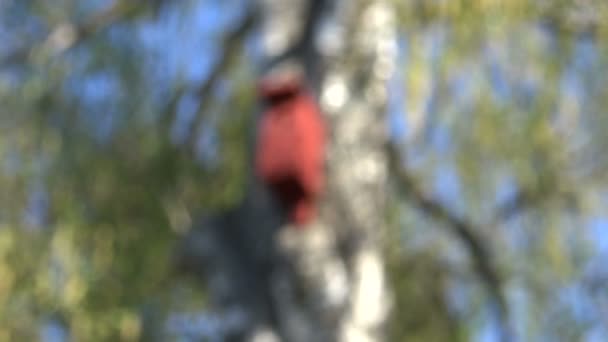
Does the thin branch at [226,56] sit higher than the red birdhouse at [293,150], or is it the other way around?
the thin branch at [226,56]

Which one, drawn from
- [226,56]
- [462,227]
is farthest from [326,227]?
[226,56]

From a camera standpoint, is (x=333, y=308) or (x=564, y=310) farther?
(x=564, y=310)

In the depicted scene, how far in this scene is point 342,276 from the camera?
4.77ft

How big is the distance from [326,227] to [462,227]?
77cm

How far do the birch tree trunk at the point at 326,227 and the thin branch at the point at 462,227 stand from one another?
1.53ft

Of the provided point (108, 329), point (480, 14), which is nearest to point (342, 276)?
point (108, 329)

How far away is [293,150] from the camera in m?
1.50

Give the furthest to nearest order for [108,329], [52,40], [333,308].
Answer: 1. [52,40]
2. [108,329]
3. [333,308]

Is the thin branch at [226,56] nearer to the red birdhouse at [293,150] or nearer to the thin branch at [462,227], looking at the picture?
the thin branch at [462,227]

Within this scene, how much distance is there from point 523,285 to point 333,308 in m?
0.89

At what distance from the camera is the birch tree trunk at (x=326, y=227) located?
144 cm

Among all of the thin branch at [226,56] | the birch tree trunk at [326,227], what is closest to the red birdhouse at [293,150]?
the birch tree trunk at [326,227]

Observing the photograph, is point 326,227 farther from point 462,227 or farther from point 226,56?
point 226,56

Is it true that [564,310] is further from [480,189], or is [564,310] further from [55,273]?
[55,273]
